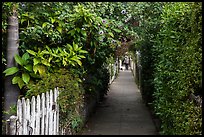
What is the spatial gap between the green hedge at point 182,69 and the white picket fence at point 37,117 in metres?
1.96

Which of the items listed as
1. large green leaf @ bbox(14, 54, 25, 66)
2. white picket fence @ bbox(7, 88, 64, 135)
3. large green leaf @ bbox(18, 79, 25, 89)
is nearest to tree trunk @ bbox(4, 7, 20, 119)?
large green leaf @ bbox(14, 54, 25, 66)

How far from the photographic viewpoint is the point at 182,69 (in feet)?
16.0

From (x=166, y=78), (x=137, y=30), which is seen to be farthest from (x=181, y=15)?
(x=137, y=30)

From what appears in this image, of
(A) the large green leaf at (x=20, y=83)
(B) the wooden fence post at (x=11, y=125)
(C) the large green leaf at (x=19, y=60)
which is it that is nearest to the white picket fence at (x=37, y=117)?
(B) the wooden fence post at (x=11, y=125)

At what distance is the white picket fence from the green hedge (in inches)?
77.1

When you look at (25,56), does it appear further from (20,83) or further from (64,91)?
(64,91)

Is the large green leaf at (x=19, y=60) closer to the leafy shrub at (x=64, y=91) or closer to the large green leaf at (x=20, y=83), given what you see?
the large green leaf at (x=20, y=83)

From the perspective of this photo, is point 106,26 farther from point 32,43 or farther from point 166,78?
point 166,78

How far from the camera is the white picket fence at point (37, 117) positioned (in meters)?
4.19

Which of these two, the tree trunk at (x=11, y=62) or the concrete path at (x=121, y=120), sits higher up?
the tree trunk at (x=11, y=62)

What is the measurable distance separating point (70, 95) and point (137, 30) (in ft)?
12.5

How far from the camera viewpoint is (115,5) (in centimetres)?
827

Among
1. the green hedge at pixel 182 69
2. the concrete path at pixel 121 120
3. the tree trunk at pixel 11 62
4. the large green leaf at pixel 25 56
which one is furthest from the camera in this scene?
the concrete path at pixel 121 120

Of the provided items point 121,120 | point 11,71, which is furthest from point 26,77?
point 121,120
